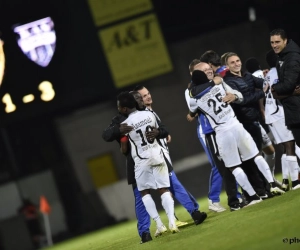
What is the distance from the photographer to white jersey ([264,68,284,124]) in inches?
424

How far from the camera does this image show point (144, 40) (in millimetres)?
17516

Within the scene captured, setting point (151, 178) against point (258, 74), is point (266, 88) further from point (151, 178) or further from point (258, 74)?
point (151, 178)

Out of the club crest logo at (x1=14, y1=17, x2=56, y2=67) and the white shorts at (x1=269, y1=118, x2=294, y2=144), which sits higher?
the club crest logo at (x1=14, y1=17, x2=56, y2=67)

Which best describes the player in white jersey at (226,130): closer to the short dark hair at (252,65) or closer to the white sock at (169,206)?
the white sock at (169,206)

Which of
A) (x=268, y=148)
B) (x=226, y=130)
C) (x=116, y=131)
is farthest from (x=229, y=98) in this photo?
(x=268, y=148)

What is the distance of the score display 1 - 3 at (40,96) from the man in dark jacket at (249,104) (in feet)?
22.3

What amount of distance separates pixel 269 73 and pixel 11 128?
8.45 m

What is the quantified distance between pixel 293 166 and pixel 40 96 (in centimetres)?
737

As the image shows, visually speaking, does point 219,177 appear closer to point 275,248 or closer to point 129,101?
point 129,101

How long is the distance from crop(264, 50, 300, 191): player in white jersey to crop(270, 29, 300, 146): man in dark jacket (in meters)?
0.60

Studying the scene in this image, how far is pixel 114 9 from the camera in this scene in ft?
58.2

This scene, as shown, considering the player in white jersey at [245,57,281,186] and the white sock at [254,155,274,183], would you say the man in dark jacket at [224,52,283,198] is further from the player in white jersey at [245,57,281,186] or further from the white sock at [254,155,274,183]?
the player in white jersey at [245,57,281,186]

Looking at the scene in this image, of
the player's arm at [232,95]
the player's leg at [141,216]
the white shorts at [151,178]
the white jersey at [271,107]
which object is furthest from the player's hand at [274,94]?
the player's leg at [141,216]

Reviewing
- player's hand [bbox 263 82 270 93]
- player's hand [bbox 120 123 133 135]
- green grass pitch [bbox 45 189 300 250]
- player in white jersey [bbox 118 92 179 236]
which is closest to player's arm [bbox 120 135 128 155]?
player in white jersey [bbox 118 92 179 236]
